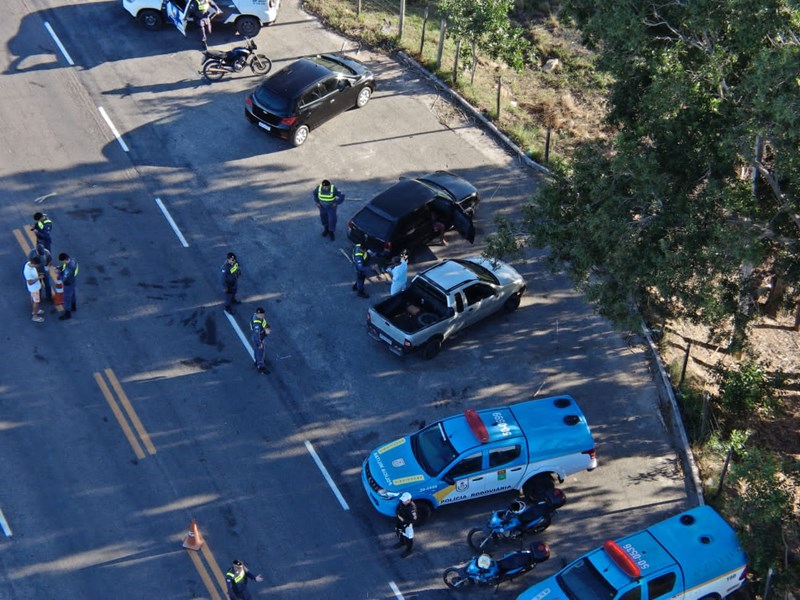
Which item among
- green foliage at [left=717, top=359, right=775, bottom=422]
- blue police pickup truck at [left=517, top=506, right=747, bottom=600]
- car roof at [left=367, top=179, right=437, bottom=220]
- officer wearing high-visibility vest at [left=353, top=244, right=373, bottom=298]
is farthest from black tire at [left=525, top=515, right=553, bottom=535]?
car roof at [left=367, top=179, right=437, bottom=220]

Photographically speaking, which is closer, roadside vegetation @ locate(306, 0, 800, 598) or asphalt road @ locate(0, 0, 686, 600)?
roadside vegetation @ locate(306, 0, 800, 598)

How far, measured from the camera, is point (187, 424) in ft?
62.5

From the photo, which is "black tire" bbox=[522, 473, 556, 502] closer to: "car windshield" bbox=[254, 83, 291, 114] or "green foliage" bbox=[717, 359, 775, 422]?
"green foliage" bbox=[717, 359, 775, 422]

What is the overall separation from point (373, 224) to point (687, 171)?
7.77m

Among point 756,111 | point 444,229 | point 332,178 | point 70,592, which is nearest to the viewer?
point 756,111

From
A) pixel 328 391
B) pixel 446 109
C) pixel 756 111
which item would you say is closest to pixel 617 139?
pixel 756 111

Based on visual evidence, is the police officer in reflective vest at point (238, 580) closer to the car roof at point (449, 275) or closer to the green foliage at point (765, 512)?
Result: the car roof at point (449, 275)

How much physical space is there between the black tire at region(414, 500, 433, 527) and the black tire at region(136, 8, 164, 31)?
740 inches

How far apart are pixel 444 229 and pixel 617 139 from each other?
6618 millimetres

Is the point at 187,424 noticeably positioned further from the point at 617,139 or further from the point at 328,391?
the point at 617,139

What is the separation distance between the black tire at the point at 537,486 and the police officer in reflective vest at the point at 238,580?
5444mm

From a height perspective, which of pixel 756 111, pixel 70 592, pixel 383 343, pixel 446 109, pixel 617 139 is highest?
pixel 756 111

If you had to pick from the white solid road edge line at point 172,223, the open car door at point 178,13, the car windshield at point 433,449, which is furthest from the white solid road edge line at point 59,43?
the car windshield at point 433,449

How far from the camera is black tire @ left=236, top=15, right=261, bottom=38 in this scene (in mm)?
29328
